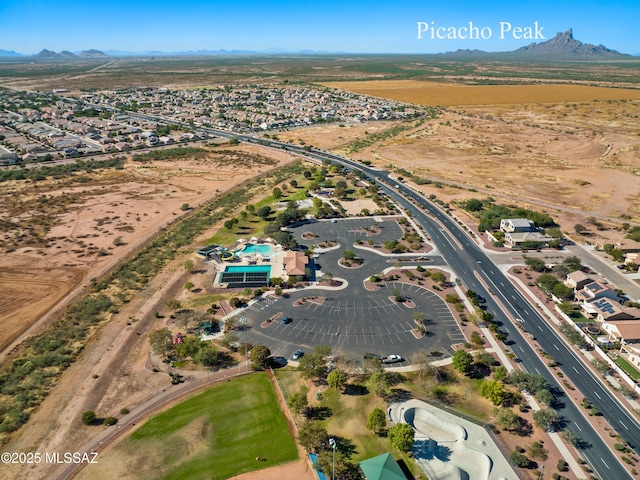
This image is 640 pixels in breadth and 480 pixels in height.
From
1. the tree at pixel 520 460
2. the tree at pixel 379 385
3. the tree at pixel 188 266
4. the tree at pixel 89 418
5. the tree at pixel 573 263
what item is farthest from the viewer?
the tree at pixel 188 266

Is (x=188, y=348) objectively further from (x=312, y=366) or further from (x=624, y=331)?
(x=624, y=331)

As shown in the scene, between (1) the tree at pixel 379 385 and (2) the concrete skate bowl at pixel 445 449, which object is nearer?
(2) the concrete skate bowl at pixel 445 449

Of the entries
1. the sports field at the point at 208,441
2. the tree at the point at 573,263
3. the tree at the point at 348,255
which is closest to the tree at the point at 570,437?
the sports field at the point at 208,441

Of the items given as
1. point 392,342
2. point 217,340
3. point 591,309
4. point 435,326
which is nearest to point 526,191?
point 591,309

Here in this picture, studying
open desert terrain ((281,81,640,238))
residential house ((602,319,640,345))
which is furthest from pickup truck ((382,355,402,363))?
open desert terrain ((281,81,640,238))

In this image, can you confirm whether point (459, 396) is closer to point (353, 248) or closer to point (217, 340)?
point (217, 340)

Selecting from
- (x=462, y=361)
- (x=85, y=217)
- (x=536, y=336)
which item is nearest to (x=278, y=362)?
(x=462, y=361)

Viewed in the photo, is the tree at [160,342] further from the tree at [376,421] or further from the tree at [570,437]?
the tree at [570,437]
